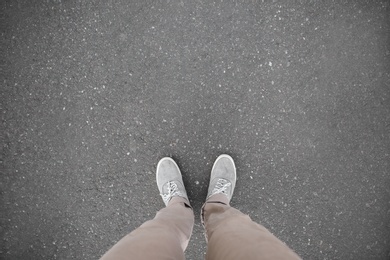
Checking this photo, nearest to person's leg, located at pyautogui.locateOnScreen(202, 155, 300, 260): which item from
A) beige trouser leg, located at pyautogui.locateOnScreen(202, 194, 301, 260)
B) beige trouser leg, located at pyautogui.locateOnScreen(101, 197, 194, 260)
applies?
beige trouser leg, located at pyautogui.locateOnScreen(202, 194, 301, 260)

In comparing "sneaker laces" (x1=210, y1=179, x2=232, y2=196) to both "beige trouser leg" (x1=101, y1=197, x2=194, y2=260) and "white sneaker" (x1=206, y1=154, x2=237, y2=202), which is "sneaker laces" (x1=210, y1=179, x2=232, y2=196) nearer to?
"white sneaker" (x1=206, y1=154, x2=237, y2=202)

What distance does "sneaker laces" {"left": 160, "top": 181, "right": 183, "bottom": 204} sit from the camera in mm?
1683

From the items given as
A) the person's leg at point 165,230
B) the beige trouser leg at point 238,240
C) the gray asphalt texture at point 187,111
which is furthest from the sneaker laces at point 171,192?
the beige trouser leg at point 238,240

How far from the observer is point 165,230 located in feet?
4.10

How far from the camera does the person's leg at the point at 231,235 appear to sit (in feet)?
3.32

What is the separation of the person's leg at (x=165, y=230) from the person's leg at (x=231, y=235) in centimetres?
12

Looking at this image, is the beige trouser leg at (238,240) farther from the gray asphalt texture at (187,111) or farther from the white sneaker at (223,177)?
the gray asphalt texture at (187,111)

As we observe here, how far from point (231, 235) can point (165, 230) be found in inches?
11.9

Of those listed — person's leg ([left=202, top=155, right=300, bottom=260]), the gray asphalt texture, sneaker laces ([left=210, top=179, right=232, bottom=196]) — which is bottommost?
person's leg ([left=202, top=155, right=300, bottom=260])

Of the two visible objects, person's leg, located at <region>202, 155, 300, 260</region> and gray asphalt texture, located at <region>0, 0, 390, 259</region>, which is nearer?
person's leg, located at <region>202, 155, 300, 260</region>

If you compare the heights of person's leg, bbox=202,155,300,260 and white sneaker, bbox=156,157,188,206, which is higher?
white sneaker, bbox=156,157,188,206

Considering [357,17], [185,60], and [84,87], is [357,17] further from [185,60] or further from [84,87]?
[84,87]

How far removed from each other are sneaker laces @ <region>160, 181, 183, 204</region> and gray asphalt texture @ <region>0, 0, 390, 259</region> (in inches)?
5.1

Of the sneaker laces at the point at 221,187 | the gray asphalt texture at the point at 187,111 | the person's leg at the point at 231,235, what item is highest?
the gray asphalt texture at the point at 187,111
